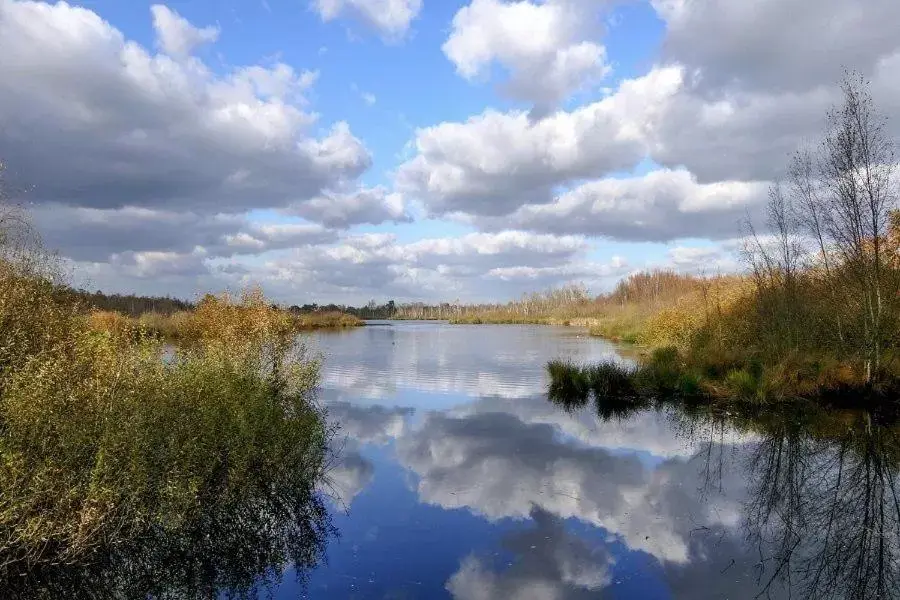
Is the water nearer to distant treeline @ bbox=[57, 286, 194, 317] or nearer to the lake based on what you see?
the lake

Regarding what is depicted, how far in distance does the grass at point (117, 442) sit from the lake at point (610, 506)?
1.81m

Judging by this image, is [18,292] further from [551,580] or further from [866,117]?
[866,117]

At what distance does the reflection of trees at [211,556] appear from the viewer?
756 centimetres

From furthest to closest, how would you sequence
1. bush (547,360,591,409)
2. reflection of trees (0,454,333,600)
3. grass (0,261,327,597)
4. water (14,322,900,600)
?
bush (547,360,591,409) < water (14,322,900,600) < reflection of trees (0,454,333,600) < grass (0,261,327,597)

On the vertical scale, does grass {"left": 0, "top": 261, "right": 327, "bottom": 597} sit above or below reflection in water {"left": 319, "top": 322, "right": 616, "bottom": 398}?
above

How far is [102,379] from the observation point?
915 cm

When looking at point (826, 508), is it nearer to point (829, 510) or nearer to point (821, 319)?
point (829, 510)

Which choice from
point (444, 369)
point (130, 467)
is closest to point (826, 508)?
point (130, 467)

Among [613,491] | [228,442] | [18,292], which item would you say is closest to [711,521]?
[613,491]

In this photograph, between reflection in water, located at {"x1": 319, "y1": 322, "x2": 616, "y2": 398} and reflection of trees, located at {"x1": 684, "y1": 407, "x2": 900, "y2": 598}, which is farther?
reflection in water, located at {"x1": 319, "y1": 322, "x2": 616, "y2": 398}

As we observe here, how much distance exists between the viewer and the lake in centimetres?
805

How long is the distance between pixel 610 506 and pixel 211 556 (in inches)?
280

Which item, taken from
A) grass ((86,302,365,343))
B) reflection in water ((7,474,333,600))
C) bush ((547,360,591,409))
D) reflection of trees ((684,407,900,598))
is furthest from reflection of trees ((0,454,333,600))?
bush ((547,360,591,409))

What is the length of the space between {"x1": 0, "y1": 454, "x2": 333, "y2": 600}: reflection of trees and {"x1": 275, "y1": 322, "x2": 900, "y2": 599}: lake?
0.53m
